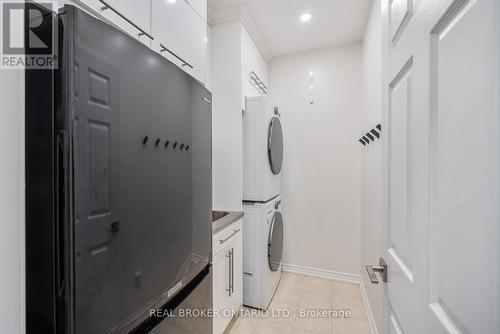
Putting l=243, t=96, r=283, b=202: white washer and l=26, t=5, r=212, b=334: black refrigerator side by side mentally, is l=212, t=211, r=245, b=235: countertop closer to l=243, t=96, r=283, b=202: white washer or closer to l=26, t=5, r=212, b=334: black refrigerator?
l=243, t=96, r=283, b=202: white washer

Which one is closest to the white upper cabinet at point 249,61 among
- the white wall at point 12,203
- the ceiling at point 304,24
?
the ceiling at point 304,24

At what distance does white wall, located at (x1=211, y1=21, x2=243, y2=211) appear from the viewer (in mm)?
2070

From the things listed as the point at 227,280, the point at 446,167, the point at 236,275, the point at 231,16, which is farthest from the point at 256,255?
the point at 231,16

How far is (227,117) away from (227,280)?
4.60 feet

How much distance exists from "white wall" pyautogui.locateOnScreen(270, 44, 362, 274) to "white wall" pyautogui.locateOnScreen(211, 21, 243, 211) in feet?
3.50

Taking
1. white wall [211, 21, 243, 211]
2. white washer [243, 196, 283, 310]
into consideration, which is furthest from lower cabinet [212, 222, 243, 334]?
white wall [211, 21, 243, 211]

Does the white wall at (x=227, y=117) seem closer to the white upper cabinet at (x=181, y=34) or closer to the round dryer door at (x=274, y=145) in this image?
the round dryer door at (x=274, y=145)

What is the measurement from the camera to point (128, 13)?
877 mm

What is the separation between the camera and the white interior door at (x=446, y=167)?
35 cm

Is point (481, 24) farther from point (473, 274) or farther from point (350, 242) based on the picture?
point (350, 242)

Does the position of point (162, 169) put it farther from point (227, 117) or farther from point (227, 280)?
point (227, 117)

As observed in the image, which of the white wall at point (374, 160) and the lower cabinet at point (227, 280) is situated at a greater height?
the white wall at point (374, 160)

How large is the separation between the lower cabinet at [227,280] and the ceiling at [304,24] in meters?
1.99

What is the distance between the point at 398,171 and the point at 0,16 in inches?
47.3
